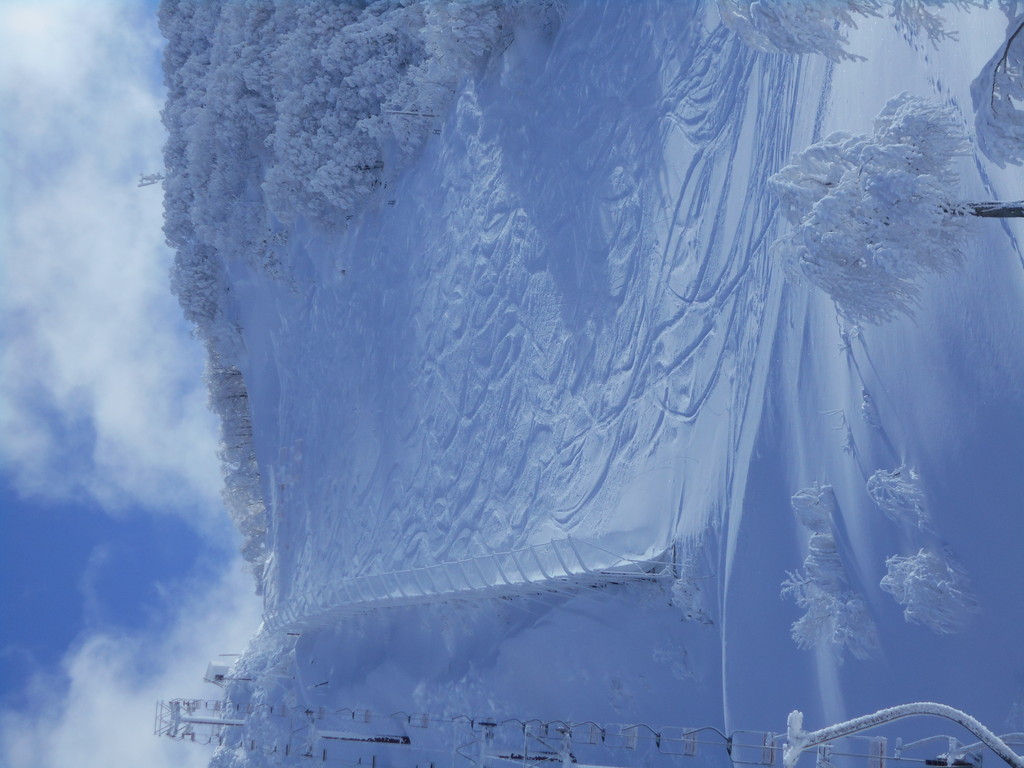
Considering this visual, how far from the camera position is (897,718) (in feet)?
17.6

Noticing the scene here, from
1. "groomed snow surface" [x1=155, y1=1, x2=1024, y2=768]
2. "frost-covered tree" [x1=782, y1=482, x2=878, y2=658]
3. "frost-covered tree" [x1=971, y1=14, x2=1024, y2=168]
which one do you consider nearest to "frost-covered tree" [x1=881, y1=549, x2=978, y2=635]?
"groomed snow surface" [x1=155, y1=1, x2=1024, y2=768]

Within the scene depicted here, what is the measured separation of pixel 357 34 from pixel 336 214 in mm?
3908

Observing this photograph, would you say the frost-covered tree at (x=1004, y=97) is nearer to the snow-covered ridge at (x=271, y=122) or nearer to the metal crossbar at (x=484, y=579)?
the metal crossbar at (x=484, y=579)

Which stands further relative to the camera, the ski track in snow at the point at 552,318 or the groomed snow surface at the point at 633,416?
the ski track in snow at the point at 552,318

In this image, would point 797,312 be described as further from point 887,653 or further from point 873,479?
point 887,653

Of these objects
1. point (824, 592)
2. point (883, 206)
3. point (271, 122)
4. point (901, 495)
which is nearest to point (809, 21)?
point (883, 206)

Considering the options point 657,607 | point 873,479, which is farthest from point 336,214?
point 873,479

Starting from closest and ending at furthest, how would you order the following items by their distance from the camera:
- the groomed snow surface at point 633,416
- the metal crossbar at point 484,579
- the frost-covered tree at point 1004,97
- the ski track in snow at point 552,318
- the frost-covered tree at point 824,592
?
the frost-covered tree at point 1004,97 → the groomed snow surface at point 633,416 → the frost-covered tree at point 824,592 → the metal crossbar at point 484,579 → the ski track in snow at point 552,318

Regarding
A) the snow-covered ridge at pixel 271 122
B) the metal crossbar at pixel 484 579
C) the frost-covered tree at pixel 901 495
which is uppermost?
the snow-covered ridge at pixel 271 122

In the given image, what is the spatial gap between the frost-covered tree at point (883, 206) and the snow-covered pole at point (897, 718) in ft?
9.86

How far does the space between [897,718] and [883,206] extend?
3.31 m

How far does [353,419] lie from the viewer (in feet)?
67.7

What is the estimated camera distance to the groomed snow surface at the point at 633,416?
8.34 meters

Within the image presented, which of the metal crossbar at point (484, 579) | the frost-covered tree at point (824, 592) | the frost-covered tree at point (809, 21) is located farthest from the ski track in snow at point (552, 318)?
the frost-covered tree at point (809, 21)
